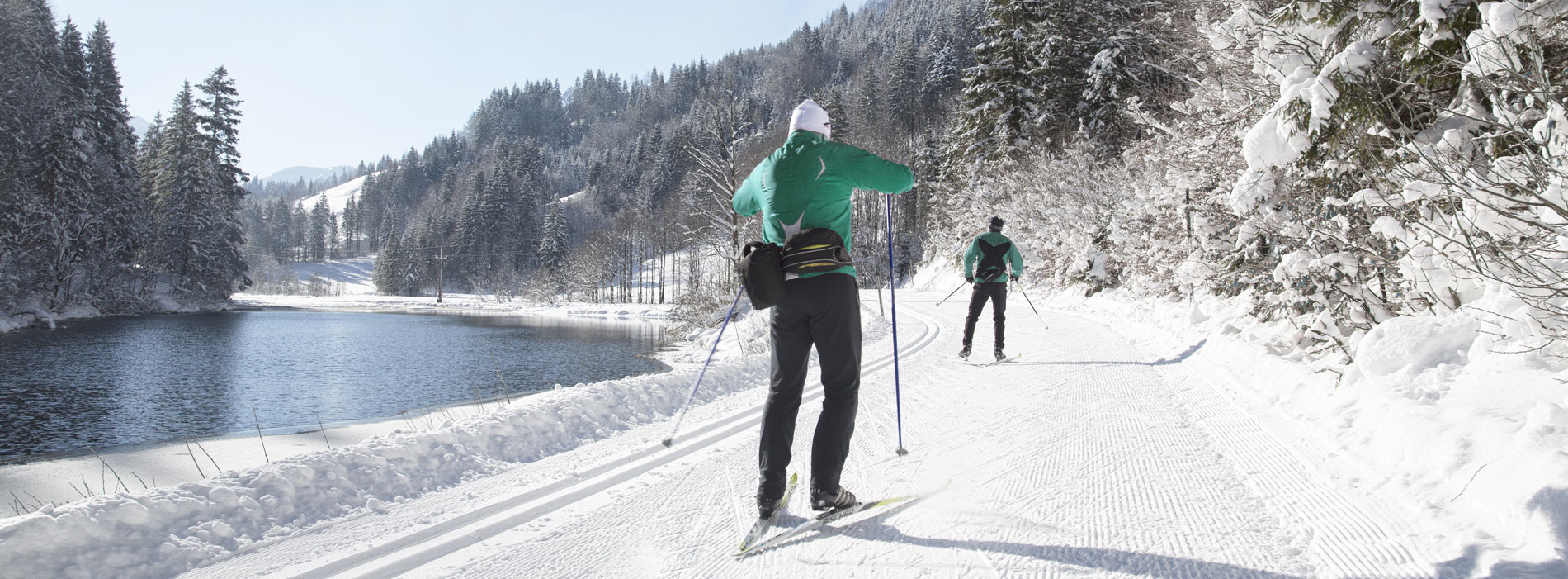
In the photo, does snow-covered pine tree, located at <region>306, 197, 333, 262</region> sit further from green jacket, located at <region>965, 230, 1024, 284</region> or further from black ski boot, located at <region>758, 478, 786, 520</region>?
black ski boot, located at <region>758, 478, 786, 520</region>

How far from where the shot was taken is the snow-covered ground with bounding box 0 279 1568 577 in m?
2.19

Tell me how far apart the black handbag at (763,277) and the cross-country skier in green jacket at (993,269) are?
4.99 metres

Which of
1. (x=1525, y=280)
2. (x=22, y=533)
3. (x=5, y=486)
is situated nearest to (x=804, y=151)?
(x=22, y=533)

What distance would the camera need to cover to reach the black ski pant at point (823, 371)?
2488 mm

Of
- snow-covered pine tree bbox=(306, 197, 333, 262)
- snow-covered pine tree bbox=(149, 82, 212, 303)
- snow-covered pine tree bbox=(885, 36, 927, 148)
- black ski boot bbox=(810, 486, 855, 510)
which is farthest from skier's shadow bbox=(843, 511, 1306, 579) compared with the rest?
snow-covered pine tree bbox=(306, 197, 333, 262)

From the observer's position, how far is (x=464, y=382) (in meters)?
14.3

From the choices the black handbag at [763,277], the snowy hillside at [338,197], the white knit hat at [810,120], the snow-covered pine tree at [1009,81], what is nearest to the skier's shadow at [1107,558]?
the black handbag at [763,277]

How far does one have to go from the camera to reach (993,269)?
7199 mm

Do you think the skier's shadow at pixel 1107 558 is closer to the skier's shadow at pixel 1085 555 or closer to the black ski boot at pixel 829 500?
the skier's shadow at pixel 1085 555

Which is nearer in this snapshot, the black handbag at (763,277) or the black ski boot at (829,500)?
the black handbag at (763,277)

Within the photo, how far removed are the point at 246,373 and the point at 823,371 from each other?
1787 cm

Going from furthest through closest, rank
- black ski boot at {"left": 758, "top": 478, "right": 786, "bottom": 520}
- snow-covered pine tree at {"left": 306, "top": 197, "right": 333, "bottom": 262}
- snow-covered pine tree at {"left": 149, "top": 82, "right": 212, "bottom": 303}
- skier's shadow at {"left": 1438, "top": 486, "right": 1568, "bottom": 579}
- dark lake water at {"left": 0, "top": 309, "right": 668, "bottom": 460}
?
snow-covered pine tree at {"left": 306, "top": 197, "right": 333, "bottom": 262}
snow-covered pine tree at {"left": 149, "top": 82, "right": 212, "bottom": 303}
dark lake water at {"left": 0, "top": 309, "right": 668, "bottom": 460}
black ski boot at {"left": 758, "top": 478, "right": 786, "bottom": 520}
skier's shadow at {"left": 1438, "top": 486, "right": 1568, "bottom": 579}

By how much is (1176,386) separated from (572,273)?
196 ft

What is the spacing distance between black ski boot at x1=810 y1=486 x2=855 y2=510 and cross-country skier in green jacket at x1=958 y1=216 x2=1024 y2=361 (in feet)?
15.9
